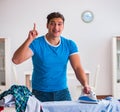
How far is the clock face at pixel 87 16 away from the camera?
5.25m

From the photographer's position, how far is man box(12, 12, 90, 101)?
1994 millimetres

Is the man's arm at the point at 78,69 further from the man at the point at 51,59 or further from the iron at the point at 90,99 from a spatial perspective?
the iron at the point at 90,99

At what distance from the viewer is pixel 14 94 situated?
162 cm

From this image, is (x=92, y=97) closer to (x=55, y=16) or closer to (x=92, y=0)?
(x=55, y=16)

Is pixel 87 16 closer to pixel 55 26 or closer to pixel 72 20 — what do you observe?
pixel 72 20

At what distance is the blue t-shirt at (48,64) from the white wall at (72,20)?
327 cm

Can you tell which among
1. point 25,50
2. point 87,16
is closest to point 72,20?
point 87,16

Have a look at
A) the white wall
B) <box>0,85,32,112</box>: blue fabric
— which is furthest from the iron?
the white wall

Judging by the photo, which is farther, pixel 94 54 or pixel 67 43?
pixel 94 54

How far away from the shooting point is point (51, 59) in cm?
200

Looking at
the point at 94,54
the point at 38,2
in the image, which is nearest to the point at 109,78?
the point at 94,54

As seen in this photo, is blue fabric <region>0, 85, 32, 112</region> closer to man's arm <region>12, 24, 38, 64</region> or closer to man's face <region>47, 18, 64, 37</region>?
man's arm <region>12, 24, 38, 64</region>

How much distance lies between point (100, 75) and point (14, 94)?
3.91 m

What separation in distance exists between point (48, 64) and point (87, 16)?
3.39 meters
